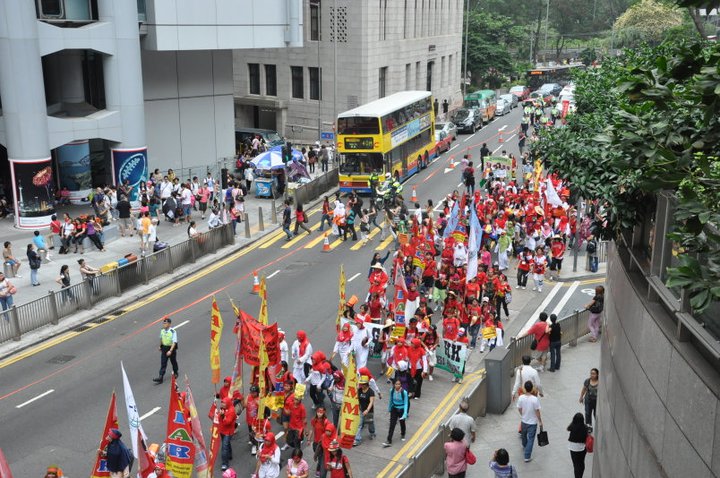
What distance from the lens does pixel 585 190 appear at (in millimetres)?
11273

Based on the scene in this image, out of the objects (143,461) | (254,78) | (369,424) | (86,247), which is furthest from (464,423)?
(254,78)

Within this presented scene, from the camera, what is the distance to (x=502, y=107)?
6862 centimetres

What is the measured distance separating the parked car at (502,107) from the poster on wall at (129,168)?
39705mm

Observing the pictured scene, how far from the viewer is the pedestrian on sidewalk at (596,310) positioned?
733 inches

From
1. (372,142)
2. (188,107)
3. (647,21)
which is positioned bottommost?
(372,142)

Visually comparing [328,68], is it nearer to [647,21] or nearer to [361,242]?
[361,242]

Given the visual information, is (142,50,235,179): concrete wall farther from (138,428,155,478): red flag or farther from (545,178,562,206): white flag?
(138,428,155,478): red flag

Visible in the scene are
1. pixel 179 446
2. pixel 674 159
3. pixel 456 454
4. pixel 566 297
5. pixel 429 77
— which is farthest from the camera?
pixel 429 77

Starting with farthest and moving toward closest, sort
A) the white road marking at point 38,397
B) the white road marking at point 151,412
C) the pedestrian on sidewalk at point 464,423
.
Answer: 1. the white road marking at point 38,397
2. the white road marking at point 151,412
3. the pedestrian on sidewalk at point 464,423

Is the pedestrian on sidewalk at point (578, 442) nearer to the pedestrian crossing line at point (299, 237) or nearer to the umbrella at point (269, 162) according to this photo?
the pedestrian crossing line at point (299, 237)

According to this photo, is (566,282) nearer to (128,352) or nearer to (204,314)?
(204,314)

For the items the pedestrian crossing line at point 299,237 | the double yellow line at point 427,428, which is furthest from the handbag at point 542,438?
the pedestrian crossing line at point 299,237

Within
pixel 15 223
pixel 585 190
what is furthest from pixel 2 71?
pixel 585 190

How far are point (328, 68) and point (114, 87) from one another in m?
21.0
